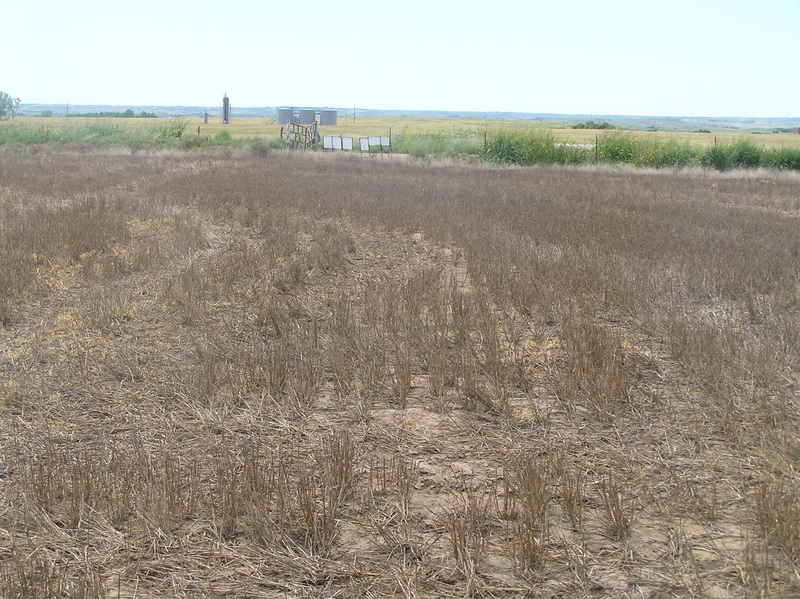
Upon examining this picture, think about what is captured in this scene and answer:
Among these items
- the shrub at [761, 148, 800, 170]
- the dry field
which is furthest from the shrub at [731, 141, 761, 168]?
the dry field

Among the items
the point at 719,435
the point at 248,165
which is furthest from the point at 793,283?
the point at 248,165

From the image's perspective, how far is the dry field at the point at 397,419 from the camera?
3.32 meters

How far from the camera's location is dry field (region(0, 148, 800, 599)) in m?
3.32

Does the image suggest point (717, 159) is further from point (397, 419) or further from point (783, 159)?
point (397, 419)

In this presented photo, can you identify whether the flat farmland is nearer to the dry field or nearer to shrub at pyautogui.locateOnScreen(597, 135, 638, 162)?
shrub at pyautogui.locateOnScreen(597, 135, 638, 162)

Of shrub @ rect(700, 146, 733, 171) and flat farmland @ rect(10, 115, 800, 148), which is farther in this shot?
flat farmland @ rect(10, 115, 800, 148)

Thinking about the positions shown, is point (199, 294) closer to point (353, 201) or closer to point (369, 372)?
point (369, 372)

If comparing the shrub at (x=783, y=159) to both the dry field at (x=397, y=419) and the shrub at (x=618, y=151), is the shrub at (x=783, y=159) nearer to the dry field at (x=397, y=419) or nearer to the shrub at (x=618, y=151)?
the shrub at (x=618, y=151)

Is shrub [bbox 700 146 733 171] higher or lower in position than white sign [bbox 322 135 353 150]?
lower

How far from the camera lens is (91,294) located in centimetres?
841

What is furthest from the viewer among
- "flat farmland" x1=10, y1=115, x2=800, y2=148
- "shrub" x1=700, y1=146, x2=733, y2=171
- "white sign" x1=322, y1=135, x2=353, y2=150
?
"flat farmland" x1=10, y1=115, x2=800, y2=148

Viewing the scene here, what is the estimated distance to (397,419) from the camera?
199 inches

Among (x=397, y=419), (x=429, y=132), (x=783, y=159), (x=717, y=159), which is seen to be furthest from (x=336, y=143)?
(x=397, y=419)

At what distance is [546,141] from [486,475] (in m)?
34.3
